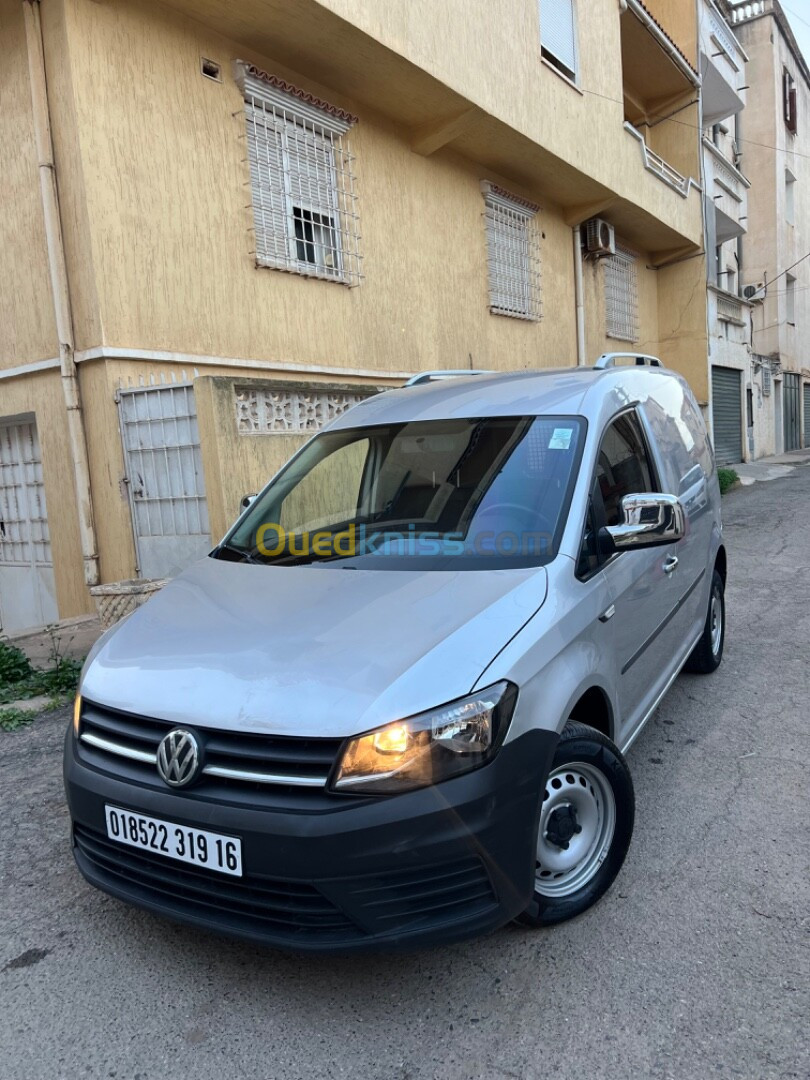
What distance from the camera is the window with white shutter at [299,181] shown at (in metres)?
Result: 7.04

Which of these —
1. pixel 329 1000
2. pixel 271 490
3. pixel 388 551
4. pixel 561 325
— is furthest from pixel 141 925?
pixel 561 325

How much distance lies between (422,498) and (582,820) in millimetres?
1405

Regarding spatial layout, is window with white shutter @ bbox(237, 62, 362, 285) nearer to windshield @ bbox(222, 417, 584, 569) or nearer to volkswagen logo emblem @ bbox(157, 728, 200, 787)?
windshield @ bbox(222, 417, 584, 569)

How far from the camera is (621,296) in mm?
15086

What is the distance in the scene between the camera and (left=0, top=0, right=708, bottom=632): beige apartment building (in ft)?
19.4

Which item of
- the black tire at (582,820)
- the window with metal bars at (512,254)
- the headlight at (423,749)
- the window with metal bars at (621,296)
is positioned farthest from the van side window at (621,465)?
the window with metal bars at (621,296)

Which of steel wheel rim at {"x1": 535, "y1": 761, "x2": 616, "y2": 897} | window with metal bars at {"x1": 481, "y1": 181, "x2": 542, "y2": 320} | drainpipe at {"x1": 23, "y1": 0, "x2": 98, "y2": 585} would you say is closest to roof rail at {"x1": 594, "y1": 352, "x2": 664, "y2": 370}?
steel wheel rim at {"x1": 535, "y1": 761, "x2": 616, "y2": 897}

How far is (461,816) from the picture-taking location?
1.92 metres

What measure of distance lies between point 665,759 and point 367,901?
215cm

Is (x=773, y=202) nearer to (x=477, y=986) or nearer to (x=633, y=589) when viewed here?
(x=633, y=589)

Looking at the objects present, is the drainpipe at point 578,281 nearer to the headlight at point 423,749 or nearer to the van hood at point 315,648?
the van hood at point 315,648

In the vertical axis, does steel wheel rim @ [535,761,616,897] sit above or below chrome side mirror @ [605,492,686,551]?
below

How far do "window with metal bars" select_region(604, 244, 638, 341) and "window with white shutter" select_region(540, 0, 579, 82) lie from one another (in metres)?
4.05

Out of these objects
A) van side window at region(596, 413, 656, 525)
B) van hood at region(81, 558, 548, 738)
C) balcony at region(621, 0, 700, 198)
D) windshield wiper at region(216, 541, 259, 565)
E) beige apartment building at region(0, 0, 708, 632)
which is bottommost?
van hood at region(81, 558, 548, 738)
